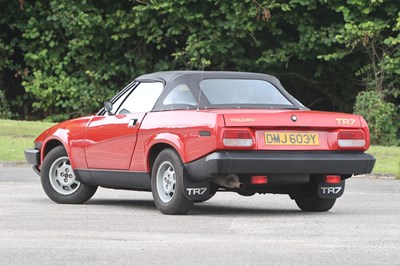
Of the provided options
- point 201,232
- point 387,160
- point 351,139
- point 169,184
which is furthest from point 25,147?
point 201,232

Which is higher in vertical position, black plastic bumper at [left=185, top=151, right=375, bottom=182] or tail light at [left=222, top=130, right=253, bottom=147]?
tail light at [left=222, top=130, right=253, bottom=147]

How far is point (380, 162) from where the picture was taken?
21734 mm

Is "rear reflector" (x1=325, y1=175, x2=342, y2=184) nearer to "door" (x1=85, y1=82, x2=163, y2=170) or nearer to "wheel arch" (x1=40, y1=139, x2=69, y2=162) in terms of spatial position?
"door" (x1=85, y1=82, x2=163, y2=170)

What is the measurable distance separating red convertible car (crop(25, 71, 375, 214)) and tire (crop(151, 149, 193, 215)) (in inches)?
0.4

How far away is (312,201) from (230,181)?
1237 mm

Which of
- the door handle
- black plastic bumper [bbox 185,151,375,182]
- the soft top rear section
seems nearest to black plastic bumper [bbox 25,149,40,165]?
the door handle

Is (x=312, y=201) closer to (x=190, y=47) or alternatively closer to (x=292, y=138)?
(x=292, y=138)

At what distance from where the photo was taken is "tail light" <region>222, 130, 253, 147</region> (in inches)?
452

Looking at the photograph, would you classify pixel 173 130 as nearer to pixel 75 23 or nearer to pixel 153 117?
pixel 153 117

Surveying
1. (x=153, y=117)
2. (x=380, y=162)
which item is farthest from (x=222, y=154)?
(x=380, y=162)

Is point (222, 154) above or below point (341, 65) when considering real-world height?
above

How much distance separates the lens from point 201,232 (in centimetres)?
1054

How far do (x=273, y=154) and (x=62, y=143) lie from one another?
308 cm

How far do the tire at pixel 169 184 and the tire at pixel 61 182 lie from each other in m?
1.64
